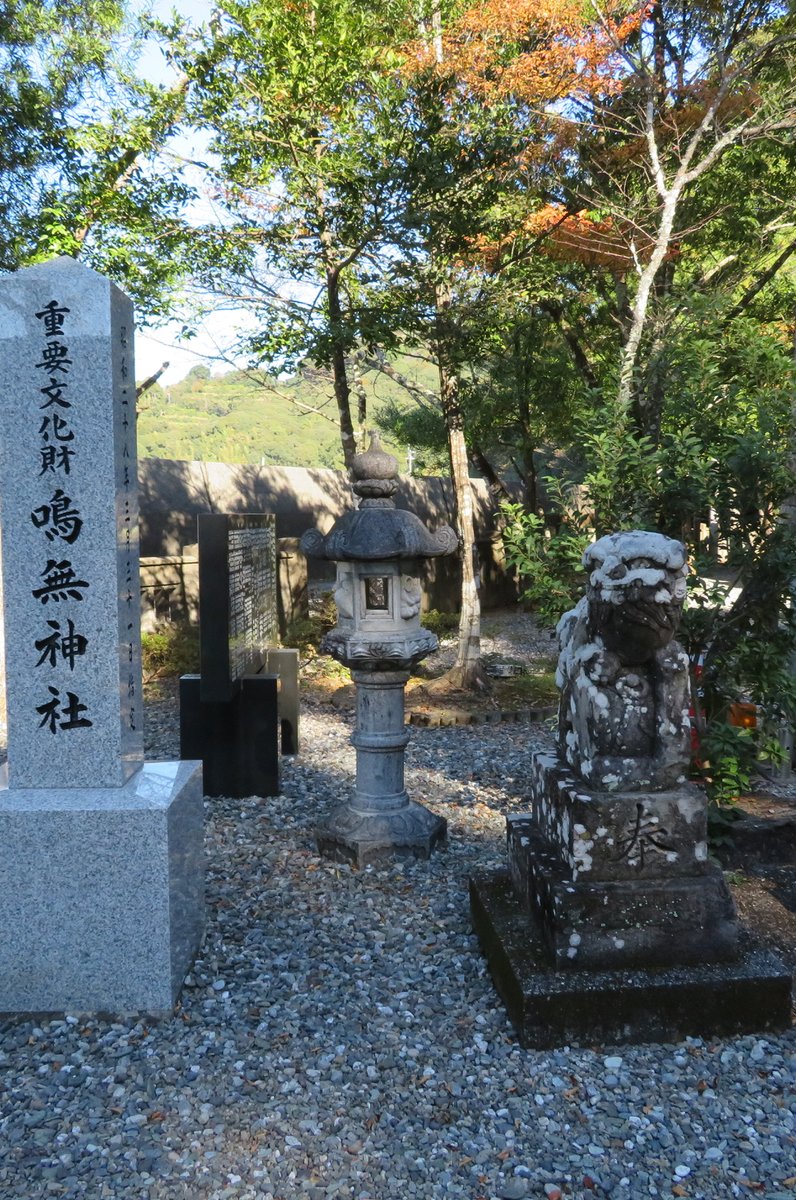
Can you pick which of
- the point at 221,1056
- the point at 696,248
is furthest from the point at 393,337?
the point at 221,1056

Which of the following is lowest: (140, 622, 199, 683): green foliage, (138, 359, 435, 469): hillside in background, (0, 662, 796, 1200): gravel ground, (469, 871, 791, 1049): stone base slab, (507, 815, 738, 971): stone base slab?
(0, 662, 796, 1200): gravel ground

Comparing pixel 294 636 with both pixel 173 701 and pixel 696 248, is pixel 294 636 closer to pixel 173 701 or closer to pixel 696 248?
pixel 173 701

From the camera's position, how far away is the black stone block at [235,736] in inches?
235

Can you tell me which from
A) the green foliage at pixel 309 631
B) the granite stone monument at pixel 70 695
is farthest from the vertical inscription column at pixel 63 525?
the green foliage at pixel 309 631

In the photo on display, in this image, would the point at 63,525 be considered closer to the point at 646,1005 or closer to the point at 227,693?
the point at 227,693

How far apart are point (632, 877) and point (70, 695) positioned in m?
2.23

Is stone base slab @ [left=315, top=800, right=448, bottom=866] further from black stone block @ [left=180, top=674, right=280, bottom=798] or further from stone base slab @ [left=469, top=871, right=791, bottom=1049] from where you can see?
stone base slab @ [left=469, top=871, right=791, bottom=1049]

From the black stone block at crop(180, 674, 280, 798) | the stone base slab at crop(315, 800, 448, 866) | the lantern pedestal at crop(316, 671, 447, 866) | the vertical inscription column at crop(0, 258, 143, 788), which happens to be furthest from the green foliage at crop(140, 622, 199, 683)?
the vertical inscription column at crop(0, 258, 143, 788)

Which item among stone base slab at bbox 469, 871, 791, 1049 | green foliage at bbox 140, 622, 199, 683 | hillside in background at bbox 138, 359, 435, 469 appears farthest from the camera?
hillside in background at bbox 138, 359, 435, 469

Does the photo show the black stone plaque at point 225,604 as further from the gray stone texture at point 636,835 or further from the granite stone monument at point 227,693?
the gray stone texture at point 636,835

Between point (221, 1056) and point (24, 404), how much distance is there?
97.1 inches

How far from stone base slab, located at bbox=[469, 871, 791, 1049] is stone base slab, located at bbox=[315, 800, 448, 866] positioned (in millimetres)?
1758

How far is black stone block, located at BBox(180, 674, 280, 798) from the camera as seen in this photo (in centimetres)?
598

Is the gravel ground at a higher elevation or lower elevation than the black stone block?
lower
